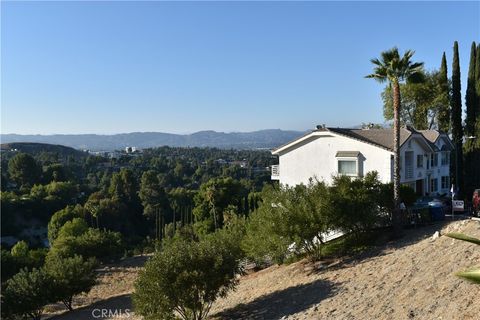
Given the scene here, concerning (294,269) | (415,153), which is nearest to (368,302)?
(294,269)

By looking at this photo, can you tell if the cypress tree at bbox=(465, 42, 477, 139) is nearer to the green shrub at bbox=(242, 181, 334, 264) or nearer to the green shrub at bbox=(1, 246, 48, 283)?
the green shrub at bbox=(242, 181, 334, 264)

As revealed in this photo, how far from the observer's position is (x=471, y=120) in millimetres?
42031

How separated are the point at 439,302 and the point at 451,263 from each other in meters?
3.31

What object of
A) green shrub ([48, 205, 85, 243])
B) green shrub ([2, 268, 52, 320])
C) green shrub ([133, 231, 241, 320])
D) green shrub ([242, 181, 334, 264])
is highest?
green shrub ([242, 181, 334, 264])

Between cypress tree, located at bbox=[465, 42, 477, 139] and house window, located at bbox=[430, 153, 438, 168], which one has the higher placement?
cypress tree, located at bbox=[465, 42, 477, 139]

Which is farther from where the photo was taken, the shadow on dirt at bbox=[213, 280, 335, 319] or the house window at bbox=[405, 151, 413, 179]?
the house window at bbox=[405, 151, 413, 179]

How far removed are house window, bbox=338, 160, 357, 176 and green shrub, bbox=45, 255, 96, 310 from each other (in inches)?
753

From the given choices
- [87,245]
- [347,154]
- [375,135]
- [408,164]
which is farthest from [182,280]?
[87,245]

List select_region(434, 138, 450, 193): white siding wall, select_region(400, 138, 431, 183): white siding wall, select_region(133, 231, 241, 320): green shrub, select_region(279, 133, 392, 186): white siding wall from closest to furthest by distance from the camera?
1. select_region(133, 231, 241, 320): green shrub
2. select_region(279, 133, 392, 186): white siding wall
3. select_region(400, 138, 431, 183): white siding wall
4. select_region(434, 138, 450, 193): white siding wall

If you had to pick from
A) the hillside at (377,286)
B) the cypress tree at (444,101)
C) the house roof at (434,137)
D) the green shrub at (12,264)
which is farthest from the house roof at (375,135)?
the green shrub at (12,264)

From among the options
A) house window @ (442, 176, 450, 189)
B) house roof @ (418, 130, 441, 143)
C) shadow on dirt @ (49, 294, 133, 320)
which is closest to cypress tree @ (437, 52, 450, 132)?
house window @ (442, 176, 450, 189)

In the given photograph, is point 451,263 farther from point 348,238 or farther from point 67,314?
point 67,314

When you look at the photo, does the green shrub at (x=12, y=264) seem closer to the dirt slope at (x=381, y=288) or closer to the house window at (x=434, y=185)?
the dirt slope at (x=381, y=288)

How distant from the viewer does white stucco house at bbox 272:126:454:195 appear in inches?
1159
